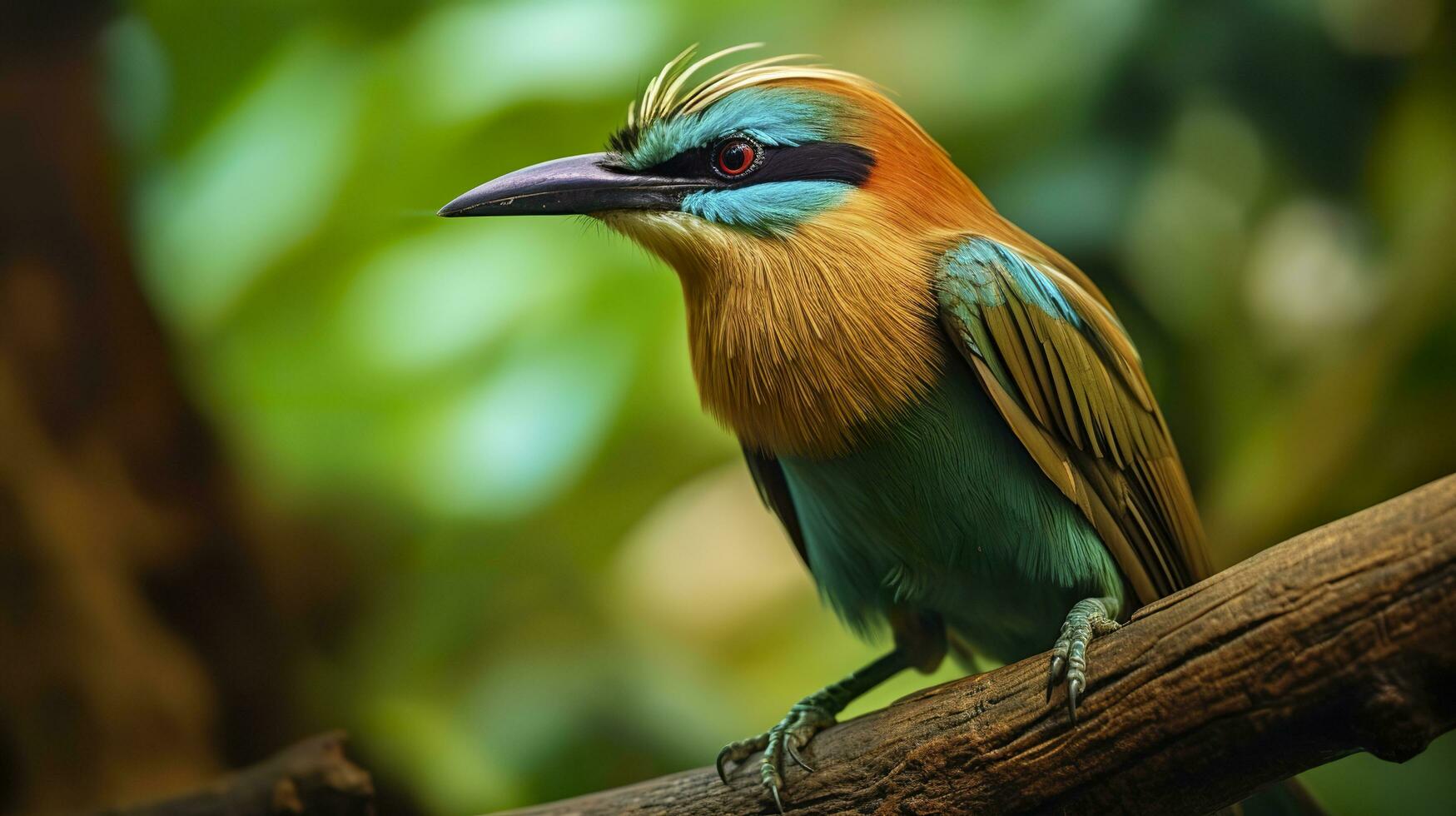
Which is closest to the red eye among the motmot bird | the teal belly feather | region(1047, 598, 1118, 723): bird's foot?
the motmot bird

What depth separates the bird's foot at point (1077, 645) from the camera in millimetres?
1889

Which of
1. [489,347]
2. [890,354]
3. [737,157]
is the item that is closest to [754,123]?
[737,157]

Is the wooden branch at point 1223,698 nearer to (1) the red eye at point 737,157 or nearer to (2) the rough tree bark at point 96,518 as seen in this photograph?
(1) the red eye at point 737,157

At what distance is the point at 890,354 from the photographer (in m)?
2.25

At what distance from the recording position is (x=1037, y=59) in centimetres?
384

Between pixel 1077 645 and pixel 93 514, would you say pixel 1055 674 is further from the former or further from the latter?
pixel 93 514

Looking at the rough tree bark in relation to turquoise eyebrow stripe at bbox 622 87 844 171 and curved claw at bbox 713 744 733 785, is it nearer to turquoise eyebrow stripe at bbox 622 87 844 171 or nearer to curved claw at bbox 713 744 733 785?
curved claw at bbox 713 744 733 785

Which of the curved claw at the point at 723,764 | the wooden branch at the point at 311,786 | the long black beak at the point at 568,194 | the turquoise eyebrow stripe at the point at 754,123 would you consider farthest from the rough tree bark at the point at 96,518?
the turquoise eyebrow stripe at the point at 754,123

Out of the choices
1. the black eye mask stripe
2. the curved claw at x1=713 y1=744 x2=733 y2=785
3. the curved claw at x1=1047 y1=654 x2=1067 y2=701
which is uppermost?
the black eye mask stripe

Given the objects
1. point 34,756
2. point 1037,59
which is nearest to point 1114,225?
point 1037,59

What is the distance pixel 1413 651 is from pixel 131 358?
4.13m

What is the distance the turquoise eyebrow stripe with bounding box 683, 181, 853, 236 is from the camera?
236 cm

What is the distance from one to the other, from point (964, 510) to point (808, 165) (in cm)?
84

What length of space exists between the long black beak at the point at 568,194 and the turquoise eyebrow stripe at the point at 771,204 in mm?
82
